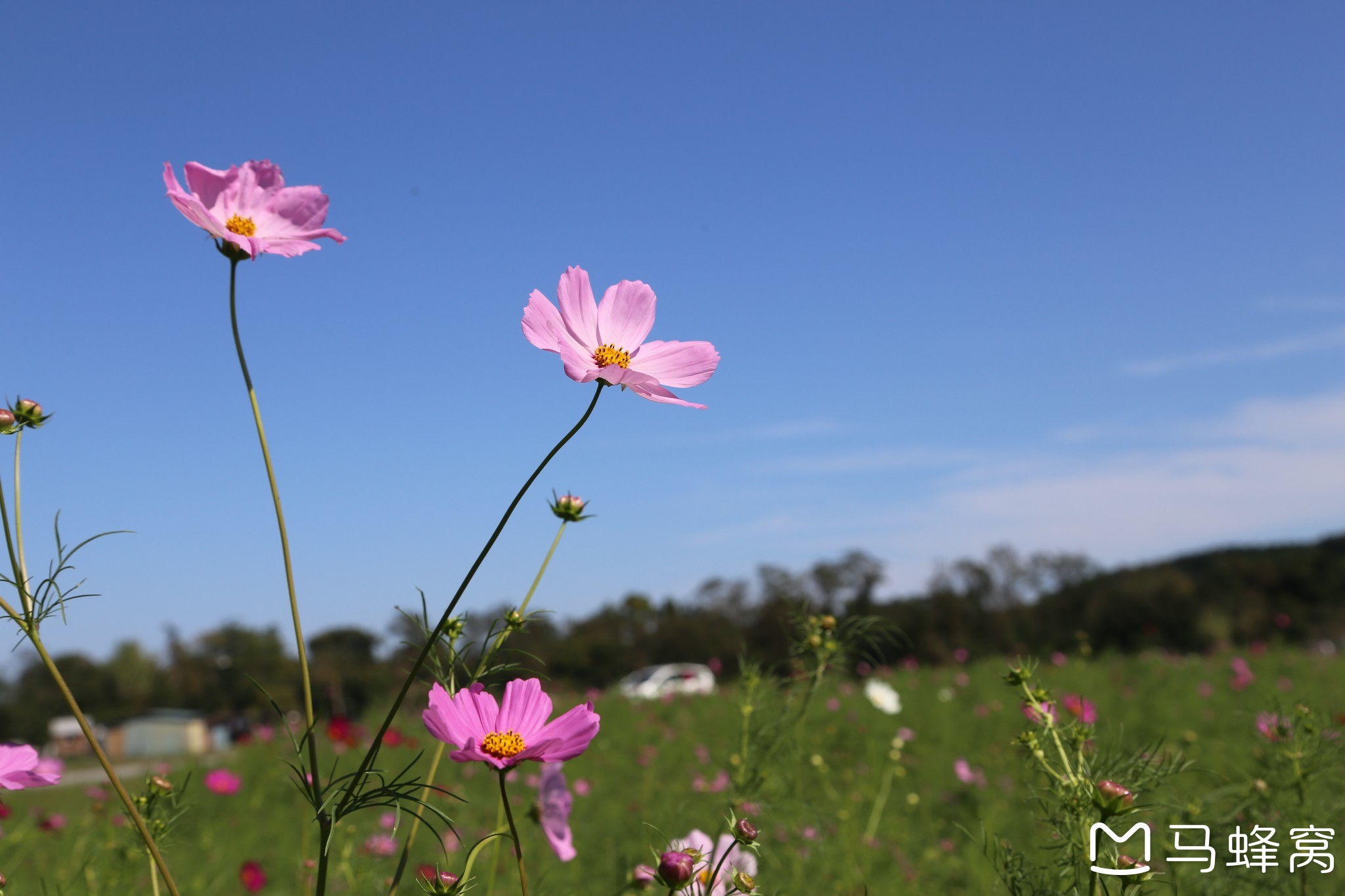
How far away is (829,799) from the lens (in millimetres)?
3896

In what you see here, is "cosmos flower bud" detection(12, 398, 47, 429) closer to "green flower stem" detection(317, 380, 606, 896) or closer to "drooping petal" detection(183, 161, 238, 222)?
"drooping petal" detection(183, 161, 238, 222)

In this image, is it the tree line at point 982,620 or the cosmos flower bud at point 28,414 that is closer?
the cosmos flower bud at point 28,414

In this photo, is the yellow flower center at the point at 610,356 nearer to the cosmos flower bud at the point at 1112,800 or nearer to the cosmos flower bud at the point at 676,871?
the cosmos flower bud at the point at 676,871

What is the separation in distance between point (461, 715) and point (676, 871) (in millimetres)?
257

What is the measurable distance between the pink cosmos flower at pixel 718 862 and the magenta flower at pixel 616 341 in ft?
1.72

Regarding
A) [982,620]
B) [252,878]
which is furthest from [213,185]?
[982,620]

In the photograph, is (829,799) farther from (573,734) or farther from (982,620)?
(982,620)

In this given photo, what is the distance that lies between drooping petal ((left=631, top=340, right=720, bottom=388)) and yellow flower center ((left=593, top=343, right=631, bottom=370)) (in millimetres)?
23

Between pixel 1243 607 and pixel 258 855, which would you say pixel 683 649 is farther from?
pixel 258 855

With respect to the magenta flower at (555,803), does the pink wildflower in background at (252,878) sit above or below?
below

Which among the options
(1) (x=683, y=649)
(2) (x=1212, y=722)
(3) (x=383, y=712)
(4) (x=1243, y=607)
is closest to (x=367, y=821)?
(3) (x=383, y=712)

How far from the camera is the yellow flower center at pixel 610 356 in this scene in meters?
0.93

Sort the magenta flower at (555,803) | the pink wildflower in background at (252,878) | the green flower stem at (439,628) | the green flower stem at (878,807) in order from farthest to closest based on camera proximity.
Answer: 1. the green flower stem at (878,807)
2. the pink wildflower in background at (252,878)
3. the magenta flower at (555,803)
4. the green flower stem at (439,628)

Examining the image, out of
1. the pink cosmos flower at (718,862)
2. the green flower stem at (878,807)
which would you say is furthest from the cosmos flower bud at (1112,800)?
the green flower stem at (878,807)
